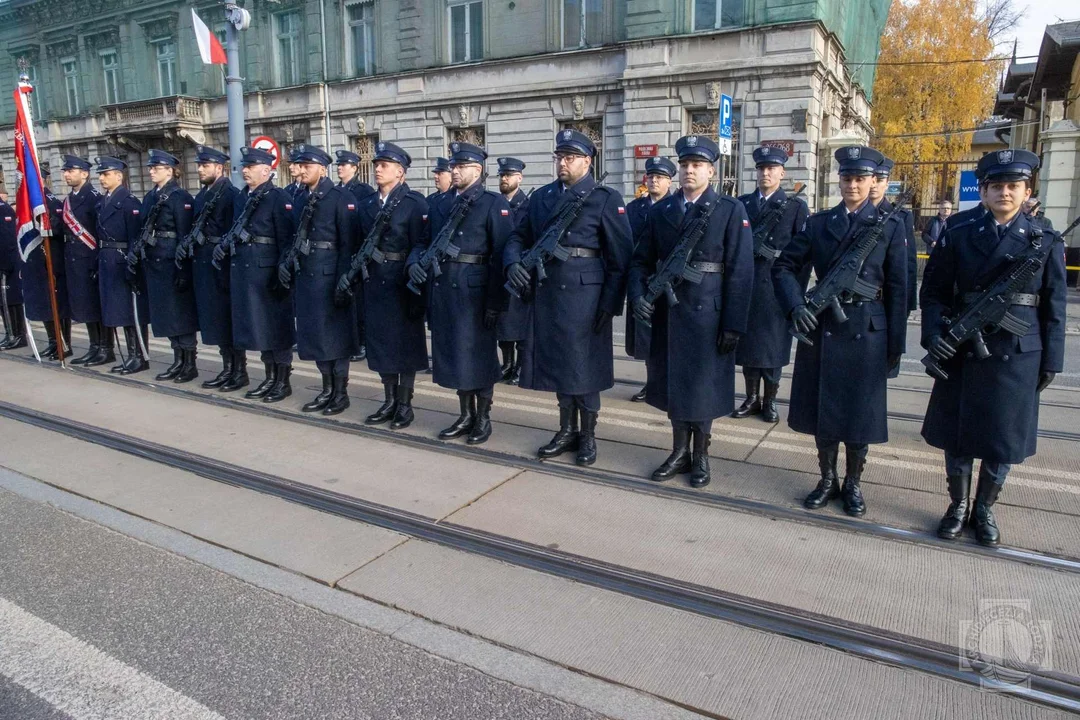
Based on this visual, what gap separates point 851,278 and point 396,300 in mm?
3401

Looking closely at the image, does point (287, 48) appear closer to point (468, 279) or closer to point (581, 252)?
point (468, 279)

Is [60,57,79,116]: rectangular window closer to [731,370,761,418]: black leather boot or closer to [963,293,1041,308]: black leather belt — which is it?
[731,370,761,418]: black leather boot

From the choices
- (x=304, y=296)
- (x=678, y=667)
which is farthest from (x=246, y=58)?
(x=678, y=667)

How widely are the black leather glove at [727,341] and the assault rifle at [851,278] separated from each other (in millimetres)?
440

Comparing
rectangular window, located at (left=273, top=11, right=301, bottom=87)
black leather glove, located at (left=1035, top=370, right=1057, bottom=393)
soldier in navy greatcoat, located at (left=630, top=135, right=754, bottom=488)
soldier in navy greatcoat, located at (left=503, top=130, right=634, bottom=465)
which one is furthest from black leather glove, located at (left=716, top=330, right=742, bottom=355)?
rectangular window, located at (left=273, top=11, right=301, bottom=87)

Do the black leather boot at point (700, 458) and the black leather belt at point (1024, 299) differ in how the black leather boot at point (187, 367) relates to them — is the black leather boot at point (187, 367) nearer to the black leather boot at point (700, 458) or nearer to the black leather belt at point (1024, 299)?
the black leather boot at point (700, 458)

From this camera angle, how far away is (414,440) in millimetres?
5898

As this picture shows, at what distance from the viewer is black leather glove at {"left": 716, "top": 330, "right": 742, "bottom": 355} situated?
4691mm

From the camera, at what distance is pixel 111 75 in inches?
1293

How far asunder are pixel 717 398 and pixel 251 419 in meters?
3.91

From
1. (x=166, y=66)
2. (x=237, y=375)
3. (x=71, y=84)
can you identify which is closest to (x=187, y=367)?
(x=237, y=375)

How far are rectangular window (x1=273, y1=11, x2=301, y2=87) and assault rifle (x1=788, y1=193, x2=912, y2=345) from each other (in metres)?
26.5

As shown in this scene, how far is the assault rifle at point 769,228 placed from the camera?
6156mm

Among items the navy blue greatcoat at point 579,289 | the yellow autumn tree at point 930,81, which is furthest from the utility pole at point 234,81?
the yellow autumn tree at point 930,81
